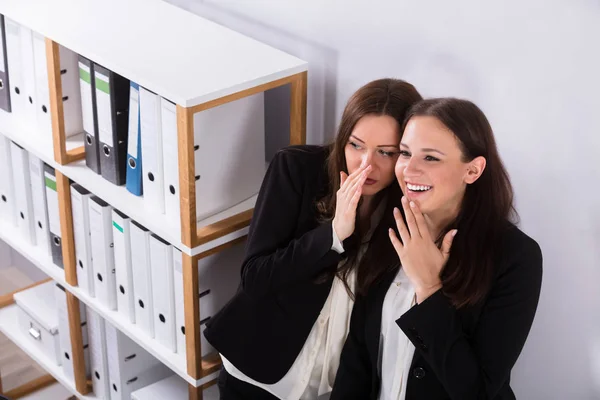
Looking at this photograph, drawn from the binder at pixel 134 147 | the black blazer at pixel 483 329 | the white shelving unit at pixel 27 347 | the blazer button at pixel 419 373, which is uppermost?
the binder at pixel 134 147

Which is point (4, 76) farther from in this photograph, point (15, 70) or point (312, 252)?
point (312, 252)

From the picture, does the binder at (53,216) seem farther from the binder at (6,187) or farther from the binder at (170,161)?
the binder at (170,161)

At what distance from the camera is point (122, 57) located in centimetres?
227

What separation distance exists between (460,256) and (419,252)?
10 centimetres

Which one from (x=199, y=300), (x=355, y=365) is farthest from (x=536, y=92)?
(x=199, y=300)

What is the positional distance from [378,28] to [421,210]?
58cm

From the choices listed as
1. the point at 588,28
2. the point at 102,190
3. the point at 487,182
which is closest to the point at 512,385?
the point at 487,182

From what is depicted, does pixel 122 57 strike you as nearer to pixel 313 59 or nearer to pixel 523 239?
pixel 313 59

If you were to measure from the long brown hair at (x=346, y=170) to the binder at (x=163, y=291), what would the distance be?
0.51 meters

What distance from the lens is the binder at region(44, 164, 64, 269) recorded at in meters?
2.71

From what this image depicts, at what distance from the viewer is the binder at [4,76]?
261 cm

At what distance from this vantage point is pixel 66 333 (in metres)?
2.99

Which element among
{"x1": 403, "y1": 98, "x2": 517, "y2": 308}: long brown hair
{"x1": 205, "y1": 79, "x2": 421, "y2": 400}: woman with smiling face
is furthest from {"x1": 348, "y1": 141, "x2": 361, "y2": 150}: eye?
{"x1": 403, "y1": 98, "x2": 517, "y2": 308}: long brown hair

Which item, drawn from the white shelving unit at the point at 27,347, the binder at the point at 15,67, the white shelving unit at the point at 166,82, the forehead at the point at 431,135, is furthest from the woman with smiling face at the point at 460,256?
the white shelving unit at the point at 27,347
